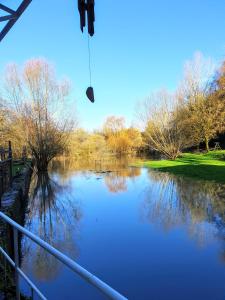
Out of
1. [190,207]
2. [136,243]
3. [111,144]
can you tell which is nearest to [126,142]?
[111,144]

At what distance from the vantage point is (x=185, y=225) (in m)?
8.02

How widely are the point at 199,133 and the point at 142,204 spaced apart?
92.7ft

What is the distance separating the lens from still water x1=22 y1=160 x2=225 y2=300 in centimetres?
499

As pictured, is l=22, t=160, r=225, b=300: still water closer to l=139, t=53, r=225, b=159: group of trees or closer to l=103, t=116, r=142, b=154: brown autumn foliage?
l=139, t=53, r=225, b=159: group of trees

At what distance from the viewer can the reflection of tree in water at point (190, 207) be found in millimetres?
7708

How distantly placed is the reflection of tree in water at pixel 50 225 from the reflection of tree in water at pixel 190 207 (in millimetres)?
2297

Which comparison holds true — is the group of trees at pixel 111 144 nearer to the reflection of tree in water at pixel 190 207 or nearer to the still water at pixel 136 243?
the reflection of tree in water at pixel 190 207

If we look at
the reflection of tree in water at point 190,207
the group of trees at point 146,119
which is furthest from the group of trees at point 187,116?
the reflection of tree in water at point 190,207

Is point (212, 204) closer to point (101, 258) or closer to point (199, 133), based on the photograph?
point (101, 258)

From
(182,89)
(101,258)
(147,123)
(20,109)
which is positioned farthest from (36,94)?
(101,258)

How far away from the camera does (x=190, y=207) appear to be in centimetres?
994

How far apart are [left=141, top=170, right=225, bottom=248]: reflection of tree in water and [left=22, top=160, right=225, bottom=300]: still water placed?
24mm

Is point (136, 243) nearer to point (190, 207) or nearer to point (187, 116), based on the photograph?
point (190, 207)

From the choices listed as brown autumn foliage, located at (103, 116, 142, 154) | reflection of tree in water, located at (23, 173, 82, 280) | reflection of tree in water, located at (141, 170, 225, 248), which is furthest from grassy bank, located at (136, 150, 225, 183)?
brown autumn foliage, located at (103, 116, 142, 154)
